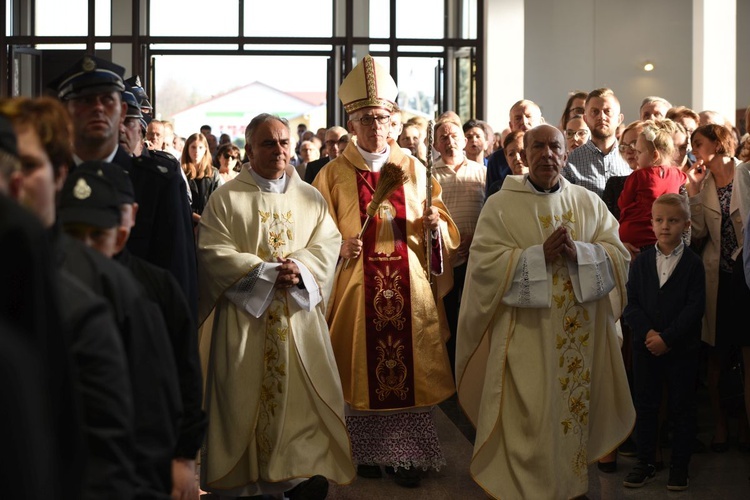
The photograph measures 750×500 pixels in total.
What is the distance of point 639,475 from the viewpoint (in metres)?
5.10

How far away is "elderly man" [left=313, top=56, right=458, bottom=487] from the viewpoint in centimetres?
534

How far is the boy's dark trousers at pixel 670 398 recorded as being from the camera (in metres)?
5.03

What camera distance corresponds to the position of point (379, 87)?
556 cm

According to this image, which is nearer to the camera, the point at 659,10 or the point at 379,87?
the point at 379,87

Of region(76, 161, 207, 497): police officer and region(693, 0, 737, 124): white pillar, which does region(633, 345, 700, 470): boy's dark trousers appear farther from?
region(693, 0, 737, 124): white pillar

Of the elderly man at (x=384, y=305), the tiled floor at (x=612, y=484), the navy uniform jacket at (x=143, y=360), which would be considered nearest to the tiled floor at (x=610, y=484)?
the tiled floor at (x=612, y=484)

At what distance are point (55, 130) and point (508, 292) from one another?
3025 mm

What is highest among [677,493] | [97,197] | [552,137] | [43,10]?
[43,10]

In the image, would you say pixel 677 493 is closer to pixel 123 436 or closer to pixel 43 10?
pixel 123 436

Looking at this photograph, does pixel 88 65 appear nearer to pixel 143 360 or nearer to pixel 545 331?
pixel 143 360

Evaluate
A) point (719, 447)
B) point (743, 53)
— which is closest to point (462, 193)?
point (719, 447)

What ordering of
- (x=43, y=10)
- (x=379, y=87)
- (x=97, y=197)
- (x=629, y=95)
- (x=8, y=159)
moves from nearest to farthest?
(x=8, y=159)
(x=97, y=197)
(x=379, y=87)
(x=43, y=10)
(x=629, y=95)

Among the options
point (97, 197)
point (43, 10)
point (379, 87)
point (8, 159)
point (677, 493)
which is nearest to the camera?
point (8, 159)

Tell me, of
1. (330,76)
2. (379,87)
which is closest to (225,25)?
(330,76)
